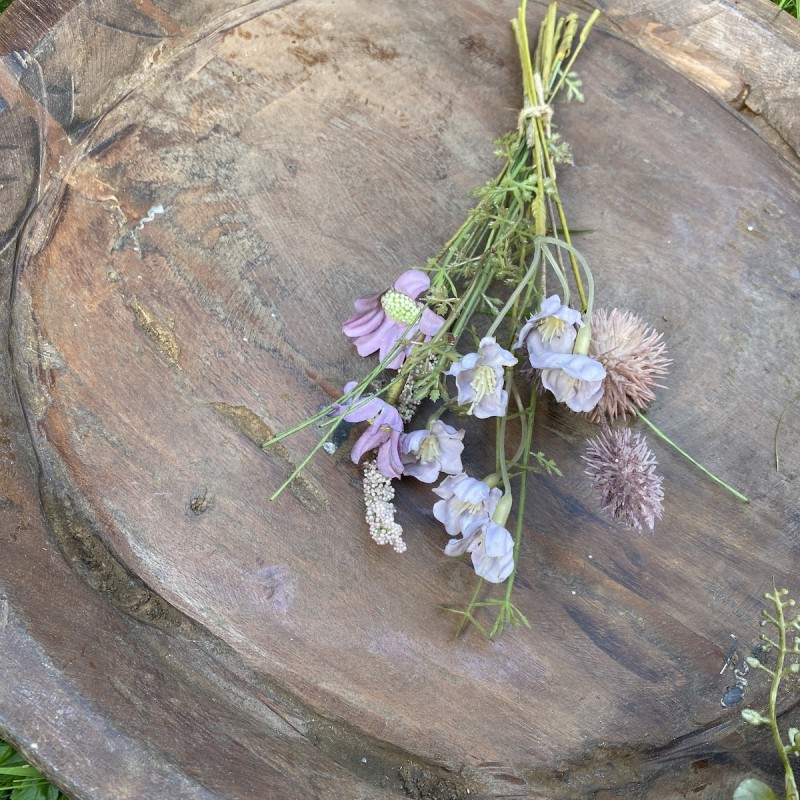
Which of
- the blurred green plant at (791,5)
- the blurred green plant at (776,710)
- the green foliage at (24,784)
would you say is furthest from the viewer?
the blurred green plant at (791,5)

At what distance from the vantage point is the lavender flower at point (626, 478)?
783 millimetres

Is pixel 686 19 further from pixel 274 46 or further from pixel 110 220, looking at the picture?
pixel 110 220

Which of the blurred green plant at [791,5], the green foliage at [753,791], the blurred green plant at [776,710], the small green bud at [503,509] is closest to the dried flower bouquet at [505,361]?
the small green bud at [503,509]

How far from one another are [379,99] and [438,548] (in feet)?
Answer: 1.90

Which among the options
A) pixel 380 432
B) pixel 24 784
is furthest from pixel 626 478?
pixel 24 784

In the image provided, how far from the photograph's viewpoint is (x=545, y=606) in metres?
0.89

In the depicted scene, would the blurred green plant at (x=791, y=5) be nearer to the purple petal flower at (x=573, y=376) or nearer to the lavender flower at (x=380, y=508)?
the purple petal flower at (x=573, y=376)

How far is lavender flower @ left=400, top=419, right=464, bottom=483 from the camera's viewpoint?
0.79m

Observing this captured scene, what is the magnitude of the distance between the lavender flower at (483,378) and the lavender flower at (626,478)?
0.15m

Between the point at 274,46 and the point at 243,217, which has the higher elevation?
the point at 274,46

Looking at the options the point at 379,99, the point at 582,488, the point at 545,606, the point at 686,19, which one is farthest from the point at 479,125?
the point at 545,606

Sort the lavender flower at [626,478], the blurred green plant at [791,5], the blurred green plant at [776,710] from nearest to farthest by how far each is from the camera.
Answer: the blurred green plant at [776,710] → the lavender flower at [626,478] → the blurred green plant at [791,5]

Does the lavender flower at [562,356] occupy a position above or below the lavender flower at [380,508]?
above

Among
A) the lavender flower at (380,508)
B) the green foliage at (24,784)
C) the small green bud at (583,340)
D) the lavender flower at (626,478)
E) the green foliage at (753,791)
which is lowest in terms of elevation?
the green foliage at (24,784)
